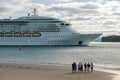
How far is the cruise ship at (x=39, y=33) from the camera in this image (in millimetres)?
124875

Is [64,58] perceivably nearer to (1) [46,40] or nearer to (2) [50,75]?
(2) [50,75]

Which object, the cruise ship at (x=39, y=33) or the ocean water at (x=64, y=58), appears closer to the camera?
the ocean water at (x=64, y=58)

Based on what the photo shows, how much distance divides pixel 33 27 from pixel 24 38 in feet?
18.4

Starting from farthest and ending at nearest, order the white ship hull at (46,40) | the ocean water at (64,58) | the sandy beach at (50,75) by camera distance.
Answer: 1. the white ship hull at (46,40)
2. the ocean water at (64,58)
3. the sandy beach at (50,75)

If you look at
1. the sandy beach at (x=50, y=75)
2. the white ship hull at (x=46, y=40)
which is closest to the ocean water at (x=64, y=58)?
the sandy beach at (x=50, y=75)

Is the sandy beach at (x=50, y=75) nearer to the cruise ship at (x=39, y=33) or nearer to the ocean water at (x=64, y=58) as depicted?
the ocean water at (x=64, y=58)

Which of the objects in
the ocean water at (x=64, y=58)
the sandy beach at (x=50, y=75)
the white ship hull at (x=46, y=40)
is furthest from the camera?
the white ship hull at (x=46, y=40)

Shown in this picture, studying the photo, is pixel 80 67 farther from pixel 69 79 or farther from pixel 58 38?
pixel 58 38

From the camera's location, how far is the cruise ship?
125m

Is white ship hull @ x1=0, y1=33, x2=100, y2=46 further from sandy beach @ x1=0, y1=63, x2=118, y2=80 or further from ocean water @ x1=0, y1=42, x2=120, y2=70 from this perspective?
sandy beach @ x1=0, y1=63, x2=118, y2=80

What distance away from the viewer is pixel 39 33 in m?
126

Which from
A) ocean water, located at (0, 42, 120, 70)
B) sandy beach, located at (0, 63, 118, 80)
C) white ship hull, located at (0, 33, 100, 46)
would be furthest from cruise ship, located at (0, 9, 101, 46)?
sandy beach, located at (0, 63, 118, 80)

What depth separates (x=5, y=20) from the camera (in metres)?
132

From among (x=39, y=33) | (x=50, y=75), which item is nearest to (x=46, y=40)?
(x=39, y=33)
